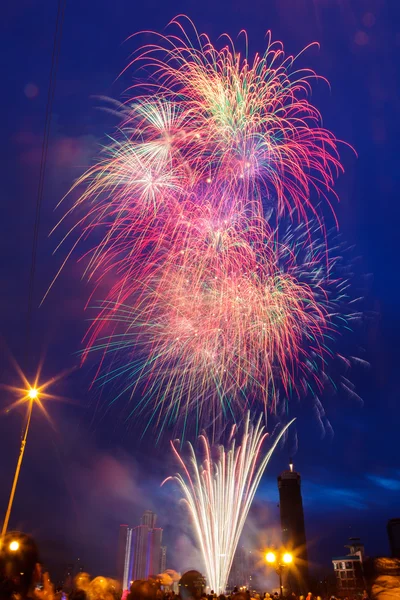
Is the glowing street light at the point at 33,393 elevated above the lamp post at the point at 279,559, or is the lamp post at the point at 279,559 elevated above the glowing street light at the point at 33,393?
the glowing street light at the point at 33,393

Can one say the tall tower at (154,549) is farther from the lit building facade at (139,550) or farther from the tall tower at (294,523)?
the tall tower at (294,523)

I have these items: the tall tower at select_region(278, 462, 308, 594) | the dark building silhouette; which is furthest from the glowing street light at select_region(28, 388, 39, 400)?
the tall tower at select_region(278, 462, 308, 594)

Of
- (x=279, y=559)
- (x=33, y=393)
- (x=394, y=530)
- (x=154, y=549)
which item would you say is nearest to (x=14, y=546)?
(x=279, y=559)

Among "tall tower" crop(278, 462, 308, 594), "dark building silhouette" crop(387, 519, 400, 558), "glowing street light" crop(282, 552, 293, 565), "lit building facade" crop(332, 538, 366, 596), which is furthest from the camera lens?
"tall tower" crop(278, 462, 308, 594)

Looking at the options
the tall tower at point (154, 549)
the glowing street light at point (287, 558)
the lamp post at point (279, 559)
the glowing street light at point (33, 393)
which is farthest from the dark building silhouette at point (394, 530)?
the tall tower at point (154, 549)

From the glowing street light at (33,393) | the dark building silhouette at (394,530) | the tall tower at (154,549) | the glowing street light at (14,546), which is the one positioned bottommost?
the glowing street light at (14,546)

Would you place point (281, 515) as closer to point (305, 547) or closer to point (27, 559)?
point (305, 547)

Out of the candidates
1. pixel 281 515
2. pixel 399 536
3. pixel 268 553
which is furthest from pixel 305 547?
Result: pixel 268 553

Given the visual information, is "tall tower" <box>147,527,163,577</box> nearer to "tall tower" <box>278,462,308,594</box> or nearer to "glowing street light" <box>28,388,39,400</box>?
"tall tower" <box>278,462,308,594</box>
